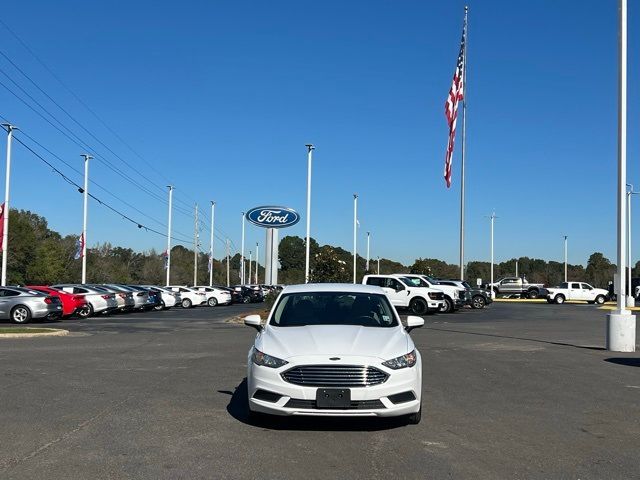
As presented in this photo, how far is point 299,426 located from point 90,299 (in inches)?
971

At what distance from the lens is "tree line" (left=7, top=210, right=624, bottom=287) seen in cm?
6375

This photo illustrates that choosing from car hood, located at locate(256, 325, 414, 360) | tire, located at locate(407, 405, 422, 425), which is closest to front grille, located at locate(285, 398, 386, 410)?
car hood, located at locate(256, 325, 414, 360)

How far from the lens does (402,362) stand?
23.9ft

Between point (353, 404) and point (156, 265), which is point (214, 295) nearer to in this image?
point (353, 404)

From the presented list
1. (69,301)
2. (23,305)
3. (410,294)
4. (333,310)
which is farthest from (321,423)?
(410,294)

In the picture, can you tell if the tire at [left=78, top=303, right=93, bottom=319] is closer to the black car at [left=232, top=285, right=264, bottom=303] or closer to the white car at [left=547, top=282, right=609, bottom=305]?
the black car at [left=232, top=285, right=264, bottom=303]

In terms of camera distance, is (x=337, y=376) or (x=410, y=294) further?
(x=410, y=294)

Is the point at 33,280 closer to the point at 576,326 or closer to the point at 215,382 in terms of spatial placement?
the point at 576,326

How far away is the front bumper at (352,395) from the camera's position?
274 inches

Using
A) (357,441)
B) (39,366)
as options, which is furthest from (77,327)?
(357,441)

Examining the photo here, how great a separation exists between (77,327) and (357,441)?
758 inches

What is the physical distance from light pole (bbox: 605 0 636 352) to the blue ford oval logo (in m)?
25.8

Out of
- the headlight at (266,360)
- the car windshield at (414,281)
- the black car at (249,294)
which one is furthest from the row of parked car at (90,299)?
the headlight at (266,360)

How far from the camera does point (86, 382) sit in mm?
10805
